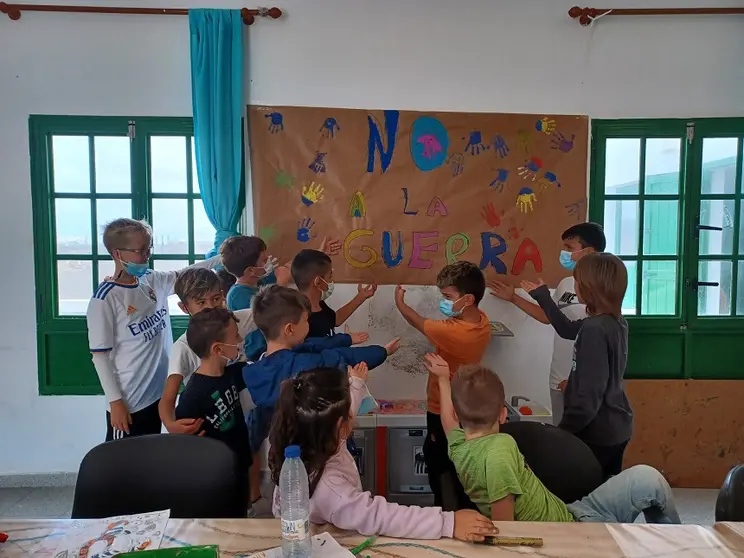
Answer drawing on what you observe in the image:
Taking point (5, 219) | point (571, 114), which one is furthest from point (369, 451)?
point (5, 219)

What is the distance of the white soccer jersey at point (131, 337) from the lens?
2178mm

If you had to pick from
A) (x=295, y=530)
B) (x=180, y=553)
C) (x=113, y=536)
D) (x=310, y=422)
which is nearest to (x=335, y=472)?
(x=310, y=422)

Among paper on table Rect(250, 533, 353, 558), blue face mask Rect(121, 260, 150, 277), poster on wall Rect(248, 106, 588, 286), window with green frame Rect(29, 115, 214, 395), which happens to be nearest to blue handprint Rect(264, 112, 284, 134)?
poster on wall Rect(248, 106, 588, 286)

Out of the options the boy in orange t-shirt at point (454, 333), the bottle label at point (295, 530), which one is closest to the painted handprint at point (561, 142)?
the boy in orange t-shirt at point (454, 333)

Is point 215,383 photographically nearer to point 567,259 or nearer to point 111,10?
point 567,259

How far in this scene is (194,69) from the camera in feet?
9.59

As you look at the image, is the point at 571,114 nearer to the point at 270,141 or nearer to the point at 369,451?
the point at 270,141

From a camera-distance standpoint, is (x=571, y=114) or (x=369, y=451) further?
(x=571, y=114)

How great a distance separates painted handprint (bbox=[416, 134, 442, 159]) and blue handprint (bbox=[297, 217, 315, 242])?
0.77 meters

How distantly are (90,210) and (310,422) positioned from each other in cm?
246

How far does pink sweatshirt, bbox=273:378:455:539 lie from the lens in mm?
1236

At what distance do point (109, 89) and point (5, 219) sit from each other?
0.97 metres

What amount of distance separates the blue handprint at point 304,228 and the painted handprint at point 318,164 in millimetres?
284

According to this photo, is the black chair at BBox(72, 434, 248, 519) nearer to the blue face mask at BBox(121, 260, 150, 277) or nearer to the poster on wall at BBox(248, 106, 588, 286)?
the blue face mask at BBox(121, 260, 150, 277)
